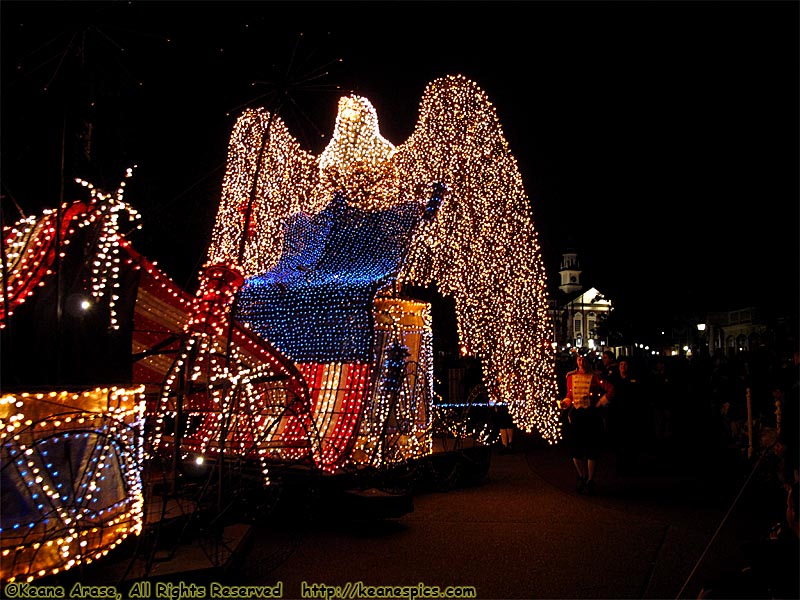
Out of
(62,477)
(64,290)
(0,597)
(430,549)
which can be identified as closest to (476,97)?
(430,549)

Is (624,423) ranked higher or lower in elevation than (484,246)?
lower

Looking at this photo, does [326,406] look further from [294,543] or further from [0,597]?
[0,597]

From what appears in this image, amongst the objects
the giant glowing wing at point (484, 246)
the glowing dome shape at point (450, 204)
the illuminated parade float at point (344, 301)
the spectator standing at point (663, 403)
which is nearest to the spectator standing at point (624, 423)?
the illuminated parade float at point (344, 301)

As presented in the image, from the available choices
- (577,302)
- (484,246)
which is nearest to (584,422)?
(484,246)

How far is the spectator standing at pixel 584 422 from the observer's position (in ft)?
31.0

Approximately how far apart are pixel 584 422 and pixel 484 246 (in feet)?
8.88

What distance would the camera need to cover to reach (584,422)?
956 centimetres

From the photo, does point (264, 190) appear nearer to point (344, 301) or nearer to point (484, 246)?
point (344, 301)

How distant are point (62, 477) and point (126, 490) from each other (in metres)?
0.50

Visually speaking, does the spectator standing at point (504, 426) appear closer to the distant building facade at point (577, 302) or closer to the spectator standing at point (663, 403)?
the spectator standing at point (663, 403)

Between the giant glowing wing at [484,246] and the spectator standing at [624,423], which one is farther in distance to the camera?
the spectator standing at [624,423]

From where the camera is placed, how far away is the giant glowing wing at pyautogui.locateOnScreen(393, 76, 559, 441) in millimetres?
9664

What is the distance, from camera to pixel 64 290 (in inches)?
185

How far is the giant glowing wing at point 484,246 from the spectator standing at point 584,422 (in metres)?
0.59
